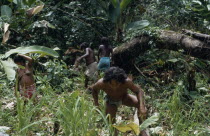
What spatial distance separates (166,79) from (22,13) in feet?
13.7

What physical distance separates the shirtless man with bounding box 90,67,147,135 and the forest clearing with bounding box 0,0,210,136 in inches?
0.5

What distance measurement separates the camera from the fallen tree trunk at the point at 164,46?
5.43 meters

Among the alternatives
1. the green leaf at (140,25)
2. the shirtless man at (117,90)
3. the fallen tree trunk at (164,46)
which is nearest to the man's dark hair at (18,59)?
the shirtless man at (117,90)

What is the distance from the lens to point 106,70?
369 centimetres

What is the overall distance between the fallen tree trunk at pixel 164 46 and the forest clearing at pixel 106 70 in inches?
0.9

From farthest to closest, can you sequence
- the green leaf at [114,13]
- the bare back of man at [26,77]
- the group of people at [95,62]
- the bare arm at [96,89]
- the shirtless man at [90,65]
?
the green leaf at [114,13] < the group of people at [95,62] < the shirtless man at [90,65] < the bare back of man at [26,77] < the bare arm at [96,89]

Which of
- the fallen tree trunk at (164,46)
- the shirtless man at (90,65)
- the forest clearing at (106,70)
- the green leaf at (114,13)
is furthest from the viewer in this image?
the green leaf at (114,13)

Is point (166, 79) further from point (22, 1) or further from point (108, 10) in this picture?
point (22, 1)

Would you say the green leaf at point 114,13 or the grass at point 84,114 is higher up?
the green leaf at point 114,13

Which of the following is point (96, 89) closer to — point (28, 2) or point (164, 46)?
point (164, 46)

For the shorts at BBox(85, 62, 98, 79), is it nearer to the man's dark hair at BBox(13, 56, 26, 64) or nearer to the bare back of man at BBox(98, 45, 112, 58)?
the bare back of man at BBox(98, 45, 112, 58)

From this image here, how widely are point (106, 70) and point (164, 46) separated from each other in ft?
9.38

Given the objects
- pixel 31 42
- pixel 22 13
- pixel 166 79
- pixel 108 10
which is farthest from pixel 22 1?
pixel 166 79

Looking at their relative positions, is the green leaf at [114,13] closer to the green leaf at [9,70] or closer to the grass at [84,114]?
the grass at [84,114]
